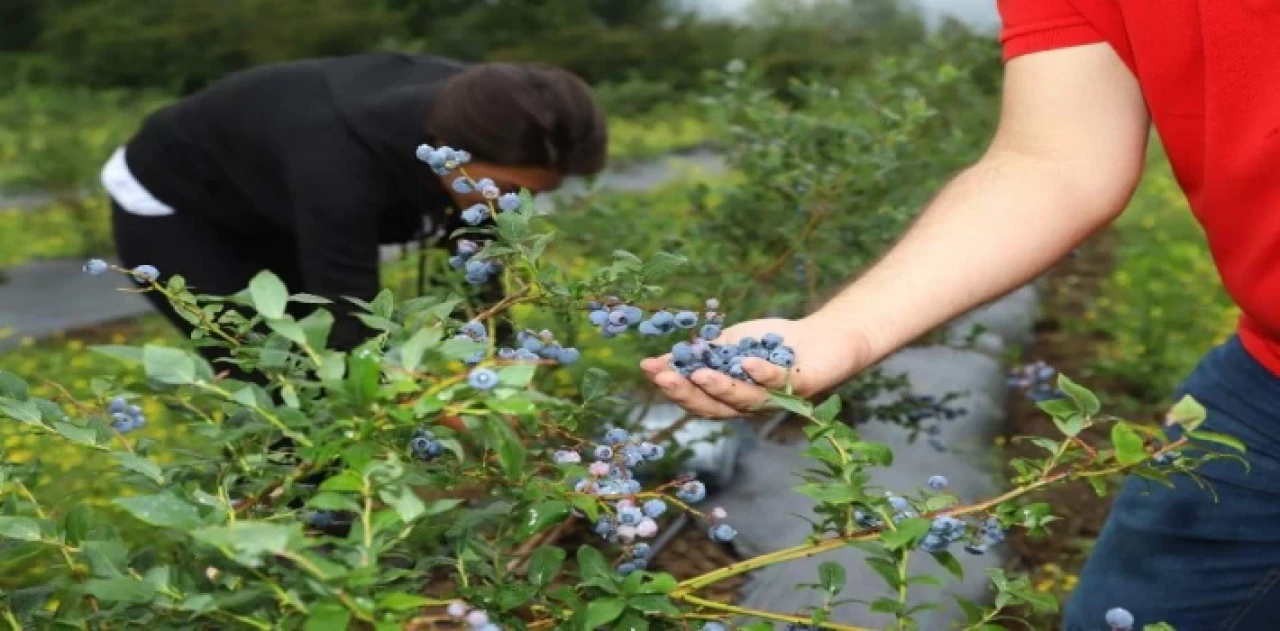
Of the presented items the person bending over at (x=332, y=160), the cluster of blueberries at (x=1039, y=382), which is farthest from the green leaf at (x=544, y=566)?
the cluster of blueberries at (x=1039, y=382)

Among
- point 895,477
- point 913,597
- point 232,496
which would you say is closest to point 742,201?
point 895,477

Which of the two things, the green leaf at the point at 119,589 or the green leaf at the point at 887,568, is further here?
the green leaf at the point at 887,568

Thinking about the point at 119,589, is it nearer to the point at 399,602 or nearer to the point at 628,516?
the point at 399,602

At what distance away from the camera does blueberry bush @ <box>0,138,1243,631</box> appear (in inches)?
30.1

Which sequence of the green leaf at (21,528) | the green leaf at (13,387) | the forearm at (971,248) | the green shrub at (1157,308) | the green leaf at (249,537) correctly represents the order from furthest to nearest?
1. the green shrub at (1157,308)
2. the forearm at (971,248)
3. the green leaf at (13,387)
4. the green leaf at (21,528)
5. the green leaf at (249,537)

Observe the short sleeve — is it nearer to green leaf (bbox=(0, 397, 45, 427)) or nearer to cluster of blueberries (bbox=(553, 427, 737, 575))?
cluster of blueberries (bbox=(553, 427, 737, 575))

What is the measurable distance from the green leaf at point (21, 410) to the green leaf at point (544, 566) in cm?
39

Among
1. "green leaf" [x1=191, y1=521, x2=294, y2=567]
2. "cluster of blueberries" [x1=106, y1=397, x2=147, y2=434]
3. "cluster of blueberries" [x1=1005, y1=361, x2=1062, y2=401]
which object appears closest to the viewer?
"green leaf" [x1=191, y1=521, x2=294, y2=567]

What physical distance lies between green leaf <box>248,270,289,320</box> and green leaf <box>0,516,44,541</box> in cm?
28

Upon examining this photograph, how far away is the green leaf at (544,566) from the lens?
1054 mm

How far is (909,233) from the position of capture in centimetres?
140

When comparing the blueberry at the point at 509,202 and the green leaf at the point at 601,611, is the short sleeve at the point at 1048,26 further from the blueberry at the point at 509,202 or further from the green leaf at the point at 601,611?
the green leaf at the point at 601,611

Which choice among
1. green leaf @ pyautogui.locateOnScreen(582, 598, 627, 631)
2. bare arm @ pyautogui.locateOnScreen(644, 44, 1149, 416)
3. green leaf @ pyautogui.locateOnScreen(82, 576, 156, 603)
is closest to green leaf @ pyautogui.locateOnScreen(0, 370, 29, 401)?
green leaf @ pyautogui.locateOnScreen(82, 576, 156, 603)

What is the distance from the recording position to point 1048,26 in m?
1.43
